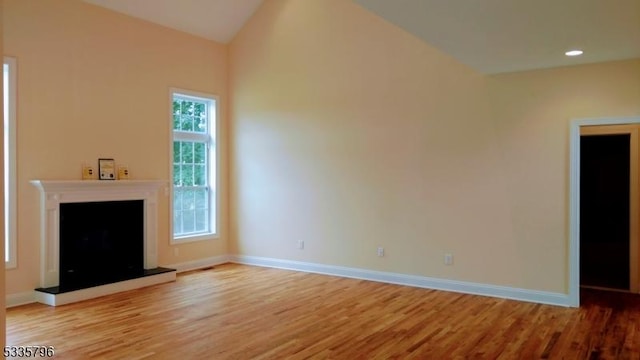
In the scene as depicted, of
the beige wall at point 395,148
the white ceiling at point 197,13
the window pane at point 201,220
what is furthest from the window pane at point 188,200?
the white ceiling at point 197,13

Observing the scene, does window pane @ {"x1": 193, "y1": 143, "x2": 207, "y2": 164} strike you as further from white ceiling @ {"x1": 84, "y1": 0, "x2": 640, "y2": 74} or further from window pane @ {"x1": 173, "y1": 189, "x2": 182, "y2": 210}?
white ceiling @ {"x1": 84, "y1": 0, "x2": 640, "y2": 74}

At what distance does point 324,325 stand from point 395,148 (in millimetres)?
2556

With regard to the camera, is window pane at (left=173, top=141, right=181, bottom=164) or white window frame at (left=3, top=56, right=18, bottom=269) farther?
window pane at (left=173, top=141, right=181, bottom=164)

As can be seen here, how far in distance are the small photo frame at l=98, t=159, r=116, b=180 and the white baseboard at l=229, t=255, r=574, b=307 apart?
94.7 inches

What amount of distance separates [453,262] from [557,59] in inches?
96.3

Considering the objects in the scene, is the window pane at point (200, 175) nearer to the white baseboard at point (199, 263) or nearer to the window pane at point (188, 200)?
the window pane at point (188, 200)

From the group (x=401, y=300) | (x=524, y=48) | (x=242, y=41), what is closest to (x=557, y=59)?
(x=524, y=48)

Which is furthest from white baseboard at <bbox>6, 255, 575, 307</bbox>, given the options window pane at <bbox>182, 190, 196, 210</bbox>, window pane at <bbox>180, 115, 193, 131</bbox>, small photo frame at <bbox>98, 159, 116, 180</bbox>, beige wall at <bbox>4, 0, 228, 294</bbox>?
window pane at <bbox>180, 115, 193, 131</bbox>

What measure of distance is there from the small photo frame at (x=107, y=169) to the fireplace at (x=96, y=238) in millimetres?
133

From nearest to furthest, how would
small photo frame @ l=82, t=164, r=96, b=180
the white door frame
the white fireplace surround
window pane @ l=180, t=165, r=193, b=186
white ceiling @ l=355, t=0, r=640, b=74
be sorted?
white ceiling @ l=355, t=0, r=640, b=74
the white door frame
the white fireplace surround
small photo frame @ l=82, t=164, r=96, b=180
window pane @ l=180, t=165, r=193, b=186

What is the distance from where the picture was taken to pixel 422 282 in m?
6.03

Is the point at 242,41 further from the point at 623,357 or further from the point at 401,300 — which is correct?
the point at 623,357

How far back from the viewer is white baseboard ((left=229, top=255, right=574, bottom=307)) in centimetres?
529

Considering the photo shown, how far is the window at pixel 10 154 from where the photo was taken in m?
5.19
